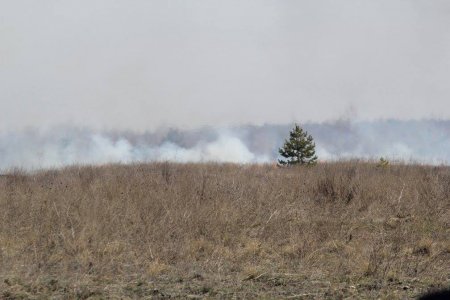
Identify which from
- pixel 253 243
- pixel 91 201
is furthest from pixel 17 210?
pixel 253 243

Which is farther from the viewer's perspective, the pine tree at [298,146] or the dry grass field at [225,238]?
the pine tree at [298,146]

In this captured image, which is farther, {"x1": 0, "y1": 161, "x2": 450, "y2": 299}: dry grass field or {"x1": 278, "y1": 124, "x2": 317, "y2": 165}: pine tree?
{"x1": 278, "y1": 124, "x2": 317, "y2": 165}: pine tree

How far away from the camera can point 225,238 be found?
6.34 meters

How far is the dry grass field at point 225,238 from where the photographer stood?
14.0 ft

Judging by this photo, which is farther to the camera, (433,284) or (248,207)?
(248,207)

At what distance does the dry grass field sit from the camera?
168 inches

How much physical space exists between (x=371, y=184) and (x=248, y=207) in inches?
124

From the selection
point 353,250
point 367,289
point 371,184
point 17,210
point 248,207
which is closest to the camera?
point 367,289

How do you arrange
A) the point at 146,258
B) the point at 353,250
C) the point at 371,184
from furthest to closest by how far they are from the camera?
the point at 371,184
the point at 353,250
the point at 146,258

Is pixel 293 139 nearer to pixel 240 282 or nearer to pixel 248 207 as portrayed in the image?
pixel 248 207

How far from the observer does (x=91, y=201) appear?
24.2 feet

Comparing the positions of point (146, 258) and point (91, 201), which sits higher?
point (91, 201)

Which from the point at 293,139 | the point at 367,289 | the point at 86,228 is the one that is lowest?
the point at 367,289

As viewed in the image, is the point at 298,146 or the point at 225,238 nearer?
the point at 225,238
